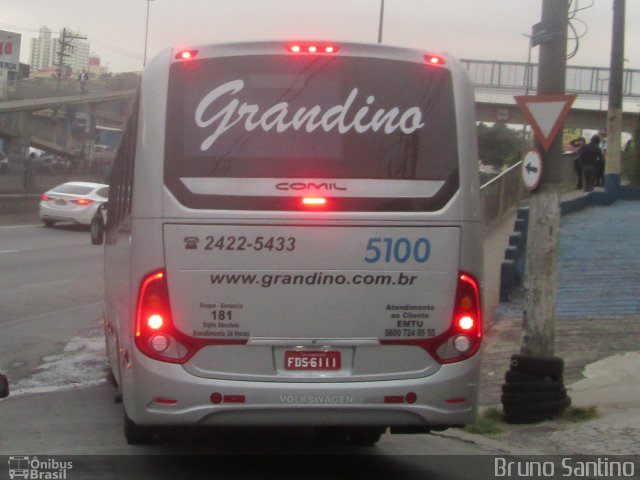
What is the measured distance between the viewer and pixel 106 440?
342 inches

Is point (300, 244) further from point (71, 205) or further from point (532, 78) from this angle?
point (532, 78)

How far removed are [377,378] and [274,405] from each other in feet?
2.29

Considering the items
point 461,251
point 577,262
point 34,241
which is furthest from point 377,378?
point 34,241

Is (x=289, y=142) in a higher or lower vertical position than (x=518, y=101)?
lower

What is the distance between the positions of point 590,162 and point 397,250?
2229 centimetres

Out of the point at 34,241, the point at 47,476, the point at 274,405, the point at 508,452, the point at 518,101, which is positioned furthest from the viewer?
the point at 34,241

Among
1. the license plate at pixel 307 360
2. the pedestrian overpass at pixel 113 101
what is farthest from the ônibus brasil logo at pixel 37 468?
the pedestrian overpass at pixel 113 101

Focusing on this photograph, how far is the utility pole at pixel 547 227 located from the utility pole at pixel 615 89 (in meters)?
15.6

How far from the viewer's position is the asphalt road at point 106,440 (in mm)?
7777

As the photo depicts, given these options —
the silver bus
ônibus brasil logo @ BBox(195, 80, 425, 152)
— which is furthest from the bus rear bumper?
ônibus brasil logo @ BBox(195, 80, 425, 152)

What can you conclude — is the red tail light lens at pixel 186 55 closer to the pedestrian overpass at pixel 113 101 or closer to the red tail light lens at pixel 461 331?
the red tail light lens at pixel 461 331

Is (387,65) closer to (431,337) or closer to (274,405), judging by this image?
(431,337)

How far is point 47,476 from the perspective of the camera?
7203mm

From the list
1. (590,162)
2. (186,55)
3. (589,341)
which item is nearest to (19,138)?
(590,162)
